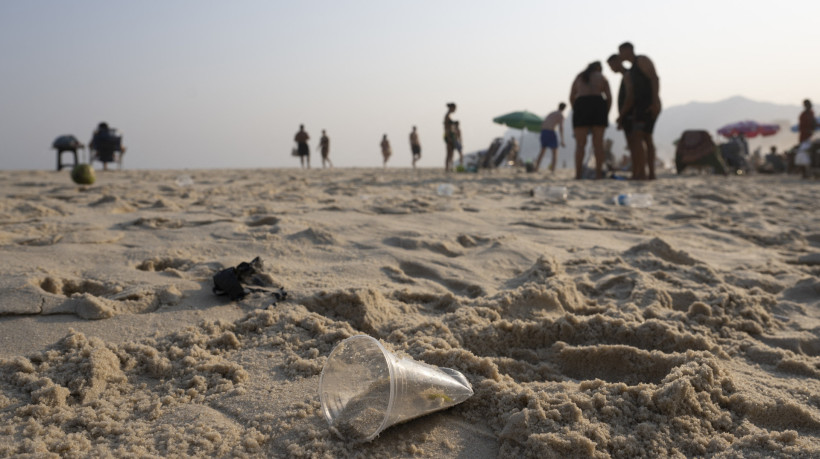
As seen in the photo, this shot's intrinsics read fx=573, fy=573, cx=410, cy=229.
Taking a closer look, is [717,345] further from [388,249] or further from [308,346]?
[388,249]

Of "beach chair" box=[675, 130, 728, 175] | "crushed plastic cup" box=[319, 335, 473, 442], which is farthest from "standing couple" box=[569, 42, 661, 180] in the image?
"crushed plastic cup" box=[319, 335, 473, 442]

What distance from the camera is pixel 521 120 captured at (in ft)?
54.8

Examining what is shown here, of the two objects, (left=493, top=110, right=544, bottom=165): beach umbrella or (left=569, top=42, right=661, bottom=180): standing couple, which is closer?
(left=569, top=42, right=661, bottom=180): standing couple

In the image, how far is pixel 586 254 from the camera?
9.07 ft

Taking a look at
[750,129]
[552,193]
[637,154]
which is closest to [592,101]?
[637,154]

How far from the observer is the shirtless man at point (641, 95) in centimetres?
710

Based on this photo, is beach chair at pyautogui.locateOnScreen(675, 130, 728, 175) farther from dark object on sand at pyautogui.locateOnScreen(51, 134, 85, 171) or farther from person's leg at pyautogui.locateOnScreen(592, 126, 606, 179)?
dark object on sand at pyautogui.locateOnScreen(51, 134, 85, 171)

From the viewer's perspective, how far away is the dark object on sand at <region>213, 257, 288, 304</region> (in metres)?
1.88

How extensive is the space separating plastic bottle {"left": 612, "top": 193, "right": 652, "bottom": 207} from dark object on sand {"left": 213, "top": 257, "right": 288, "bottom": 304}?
11.8 feet

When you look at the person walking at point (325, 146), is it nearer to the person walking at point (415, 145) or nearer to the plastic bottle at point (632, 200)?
the person walking at point (415, 145)

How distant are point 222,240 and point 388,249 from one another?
30.3 inches

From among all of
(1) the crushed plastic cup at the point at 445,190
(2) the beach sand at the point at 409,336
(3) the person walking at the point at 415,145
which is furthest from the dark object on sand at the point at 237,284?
(3) the person walking at the point at 415,145

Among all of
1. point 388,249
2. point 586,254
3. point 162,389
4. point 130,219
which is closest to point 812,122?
point 586,254

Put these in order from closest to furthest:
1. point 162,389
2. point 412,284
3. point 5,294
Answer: point 162,389 < point 5,294 < point 412,284
